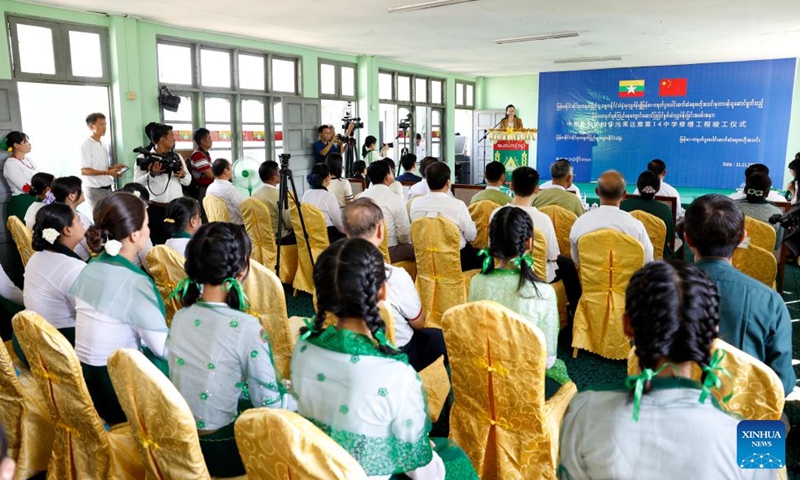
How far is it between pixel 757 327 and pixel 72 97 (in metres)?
6.85

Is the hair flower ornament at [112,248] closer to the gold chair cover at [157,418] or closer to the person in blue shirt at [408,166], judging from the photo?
the gold chair cover at [157,418]

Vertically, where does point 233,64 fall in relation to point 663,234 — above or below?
above

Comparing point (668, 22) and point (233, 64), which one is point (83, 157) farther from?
point (668, 22)

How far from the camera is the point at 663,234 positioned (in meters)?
3.83

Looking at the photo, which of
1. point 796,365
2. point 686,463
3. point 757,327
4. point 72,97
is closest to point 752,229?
point 796,365

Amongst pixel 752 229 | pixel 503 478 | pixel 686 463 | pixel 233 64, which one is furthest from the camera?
pixel 233 64

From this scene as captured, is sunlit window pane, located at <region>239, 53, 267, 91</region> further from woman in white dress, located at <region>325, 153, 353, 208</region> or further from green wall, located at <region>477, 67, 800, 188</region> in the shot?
green wall, located at <region>477, 67, 800, 188</region>

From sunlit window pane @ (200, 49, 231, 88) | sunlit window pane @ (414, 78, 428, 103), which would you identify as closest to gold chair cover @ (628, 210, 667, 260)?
sunlit window pane @ (200, 49, 231, 88)

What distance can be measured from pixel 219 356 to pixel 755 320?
5.44 ft

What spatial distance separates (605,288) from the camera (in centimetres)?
345

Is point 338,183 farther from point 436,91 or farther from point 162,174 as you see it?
point 436,91

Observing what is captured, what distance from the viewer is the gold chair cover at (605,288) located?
3.23m

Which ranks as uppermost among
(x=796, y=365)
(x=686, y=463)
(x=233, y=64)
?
(x=233, y=64)

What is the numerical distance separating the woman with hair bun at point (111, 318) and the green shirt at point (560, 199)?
3.14m
